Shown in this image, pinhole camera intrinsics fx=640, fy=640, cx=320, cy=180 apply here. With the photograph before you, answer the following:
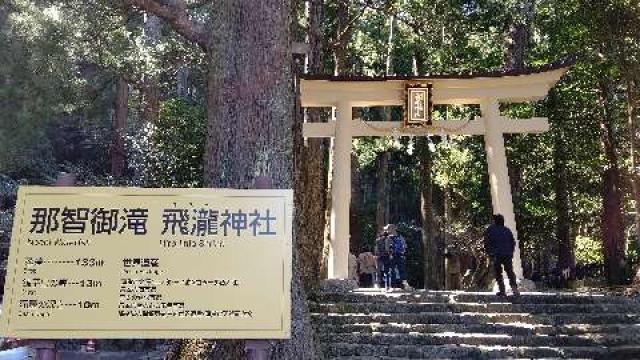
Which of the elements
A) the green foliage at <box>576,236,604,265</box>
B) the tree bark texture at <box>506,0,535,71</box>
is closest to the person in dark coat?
→ the tree bark texture at <box>506,0,535,71</box>

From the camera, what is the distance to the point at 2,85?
19.2m

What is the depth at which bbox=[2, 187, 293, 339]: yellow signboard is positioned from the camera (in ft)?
14.1

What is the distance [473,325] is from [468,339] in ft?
1.57

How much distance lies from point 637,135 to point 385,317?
1037 centimetres

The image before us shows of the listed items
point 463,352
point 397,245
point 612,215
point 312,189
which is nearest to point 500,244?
point 463,352

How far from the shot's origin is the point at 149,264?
4.42m

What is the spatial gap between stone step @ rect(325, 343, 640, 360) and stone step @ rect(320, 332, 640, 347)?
0.18 metres

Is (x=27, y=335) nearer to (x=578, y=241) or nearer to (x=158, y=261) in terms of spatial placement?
(x=158, y=261)

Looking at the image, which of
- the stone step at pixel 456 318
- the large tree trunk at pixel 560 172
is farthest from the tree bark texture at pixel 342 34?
the stone step at pixel 456 318

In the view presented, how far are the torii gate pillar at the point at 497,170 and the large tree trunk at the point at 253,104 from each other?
23.1 ft

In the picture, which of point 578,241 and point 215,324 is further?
point 578,241

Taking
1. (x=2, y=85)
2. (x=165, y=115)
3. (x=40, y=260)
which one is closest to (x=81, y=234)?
(x=40, y=260)

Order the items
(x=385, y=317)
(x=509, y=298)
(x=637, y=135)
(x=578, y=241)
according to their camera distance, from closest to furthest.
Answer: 1. (x=385, y=317)
2. (x=509, y=298)
3. (x=637, y=135)
4. (x=578, y=241)

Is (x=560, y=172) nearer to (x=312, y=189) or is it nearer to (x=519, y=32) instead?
(x=519, y=32)
